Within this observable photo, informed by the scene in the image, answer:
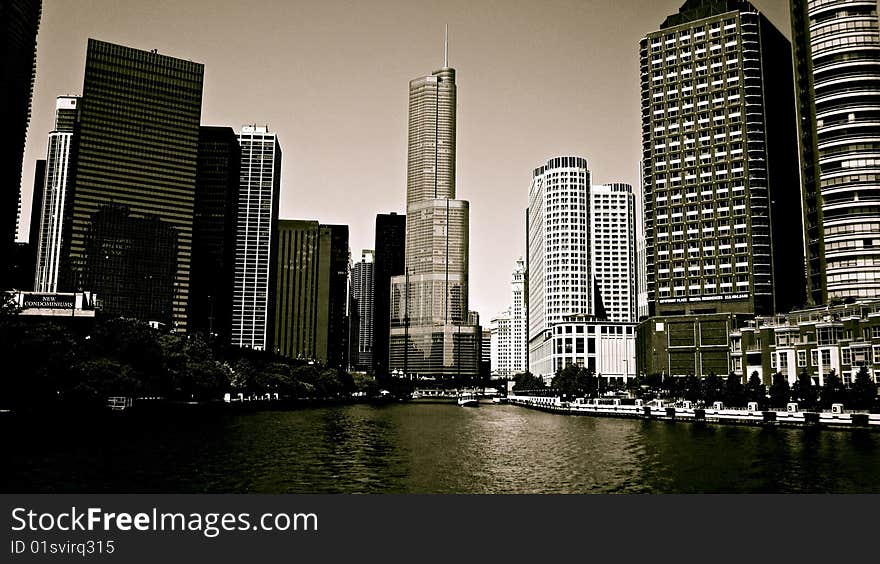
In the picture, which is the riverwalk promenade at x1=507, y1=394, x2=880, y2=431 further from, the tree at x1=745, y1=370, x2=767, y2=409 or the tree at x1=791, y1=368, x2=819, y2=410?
the tree at x1=791, y1=368, x2=819, y2=410

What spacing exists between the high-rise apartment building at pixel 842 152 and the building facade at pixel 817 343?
40.9 ft

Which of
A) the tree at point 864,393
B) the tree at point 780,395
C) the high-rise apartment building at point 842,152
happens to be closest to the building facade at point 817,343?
the tree at point 780,395

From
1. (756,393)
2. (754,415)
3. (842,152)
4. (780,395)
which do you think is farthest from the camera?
(842,152)

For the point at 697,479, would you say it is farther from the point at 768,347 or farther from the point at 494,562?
the point at 768,347

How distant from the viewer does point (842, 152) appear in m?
162

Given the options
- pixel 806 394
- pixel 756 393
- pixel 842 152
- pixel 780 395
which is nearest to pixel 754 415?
pixel 780 395

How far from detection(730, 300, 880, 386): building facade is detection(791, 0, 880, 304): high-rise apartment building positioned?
40.9 feet

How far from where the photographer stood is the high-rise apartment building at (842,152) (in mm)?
158750

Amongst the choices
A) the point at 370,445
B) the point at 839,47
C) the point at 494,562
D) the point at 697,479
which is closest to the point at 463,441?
the point at 370,445

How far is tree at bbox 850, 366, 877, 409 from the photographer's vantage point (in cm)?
11112

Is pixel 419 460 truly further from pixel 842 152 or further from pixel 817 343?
pixel 842 152

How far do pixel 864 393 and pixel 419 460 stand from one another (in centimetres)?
7258

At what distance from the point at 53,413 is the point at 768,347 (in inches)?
5193

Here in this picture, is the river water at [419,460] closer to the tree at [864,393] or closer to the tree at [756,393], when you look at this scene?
the tree at [864,393]
